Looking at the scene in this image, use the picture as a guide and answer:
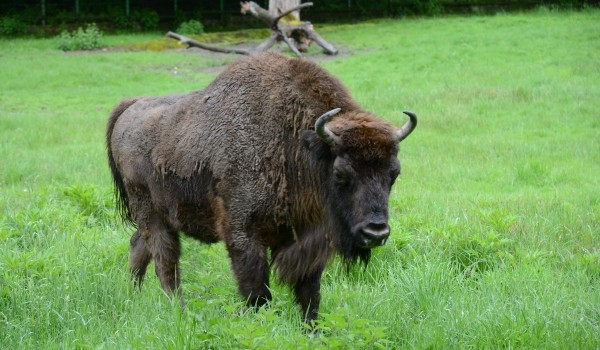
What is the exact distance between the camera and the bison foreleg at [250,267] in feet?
17.9

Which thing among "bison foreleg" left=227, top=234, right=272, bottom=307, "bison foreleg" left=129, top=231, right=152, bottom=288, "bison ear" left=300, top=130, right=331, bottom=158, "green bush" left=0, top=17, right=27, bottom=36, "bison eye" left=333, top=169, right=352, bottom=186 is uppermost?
"bison ear" left=300, top=130, right=331, bottom=158

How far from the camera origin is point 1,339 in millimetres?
4848

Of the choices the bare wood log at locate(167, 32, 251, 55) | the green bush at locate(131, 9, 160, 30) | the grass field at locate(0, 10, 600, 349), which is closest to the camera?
the grass field at locate(0, 10, 600, 349)

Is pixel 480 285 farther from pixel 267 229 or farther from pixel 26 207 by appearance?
pixel 26 207

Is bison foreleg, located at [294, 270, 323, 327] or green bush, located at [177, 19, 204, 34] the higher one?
green bush, located at [177, 19, 204, 34]

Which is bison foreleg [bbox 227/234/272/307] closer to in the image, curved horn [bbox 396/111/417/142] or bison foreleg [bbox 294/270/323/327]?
bison foreleg [bbox 294/270/323/327]

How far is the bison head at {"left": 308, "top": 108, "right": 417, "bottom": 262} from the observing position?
4938 millimetres

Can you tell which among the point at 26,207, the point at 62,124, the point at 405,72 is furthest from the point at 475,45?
the point at 26,207

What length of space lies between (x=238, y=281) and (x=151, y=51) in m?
18.9

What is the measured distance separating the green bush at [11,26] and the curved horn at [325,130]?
2471 cm

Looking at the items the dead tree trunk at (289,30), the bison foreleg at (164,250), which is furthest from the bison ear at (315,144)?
the dead tree trunk at (289,30)

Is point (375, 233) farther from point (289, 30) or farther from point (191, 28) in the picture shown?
point (191, 28)

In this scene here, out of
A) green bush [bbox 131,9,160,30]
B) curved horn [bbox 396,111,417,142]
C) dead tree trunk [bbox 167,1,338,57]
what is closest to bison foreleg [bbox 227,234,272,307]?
curved horn [bbox 396,111,417,142]

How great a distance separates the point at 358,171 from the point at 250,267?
1036 mm
